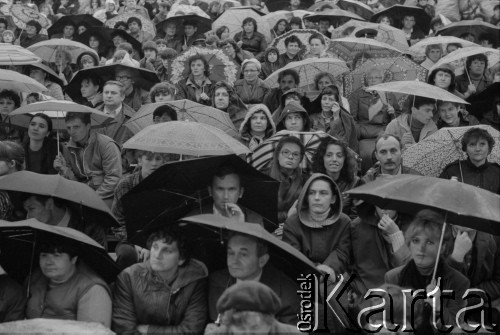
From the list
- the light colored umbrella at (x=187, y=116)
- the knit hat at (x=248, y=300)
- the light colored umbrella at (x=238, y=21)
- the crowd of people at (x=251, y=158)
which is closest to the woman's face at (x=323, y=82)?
the crowd of people at (x=251, y=158)

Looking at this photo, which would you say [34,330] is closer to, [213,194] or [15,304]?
[15,304]

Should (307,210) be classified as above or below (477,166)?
below

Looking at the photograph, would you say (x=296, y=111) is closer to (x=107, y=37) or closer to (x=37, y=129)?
(x=37, y=129)

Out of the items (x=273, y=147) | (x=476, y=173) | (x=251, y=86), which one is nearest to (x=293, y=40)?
(x=251, y=86)

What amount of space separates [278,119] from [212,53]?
90.8 inches

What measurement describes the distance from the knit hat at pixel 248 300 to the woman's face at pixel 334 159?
3.57 m

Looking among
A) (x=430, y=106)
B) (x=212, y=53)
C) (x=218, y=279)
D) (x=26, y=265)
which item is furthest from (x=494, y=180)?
(x=212, y=53)

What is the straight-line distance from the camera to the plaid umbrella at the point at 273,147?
10102 millimetres

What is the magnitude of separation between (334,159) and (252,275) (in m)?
2.47

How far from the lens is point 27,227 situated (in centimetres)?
697

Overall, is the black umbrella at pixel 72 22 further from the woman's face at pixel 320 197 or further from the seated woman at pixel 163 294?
the seated woman at pixel 163 294

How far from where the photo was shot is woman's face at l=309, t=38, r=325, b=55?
49.3 feet

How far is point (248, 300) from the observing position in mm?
5715

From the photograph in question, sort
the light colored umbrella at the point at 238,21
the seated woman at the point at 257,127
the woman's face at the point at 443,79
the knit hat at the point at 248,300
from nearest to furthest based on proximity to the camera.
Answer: the knit hat at the point at 248,300
the seated woman at the point at 257,127
the woman's face at the point at 443,79
the light colored umbrella at the point at 238,21
